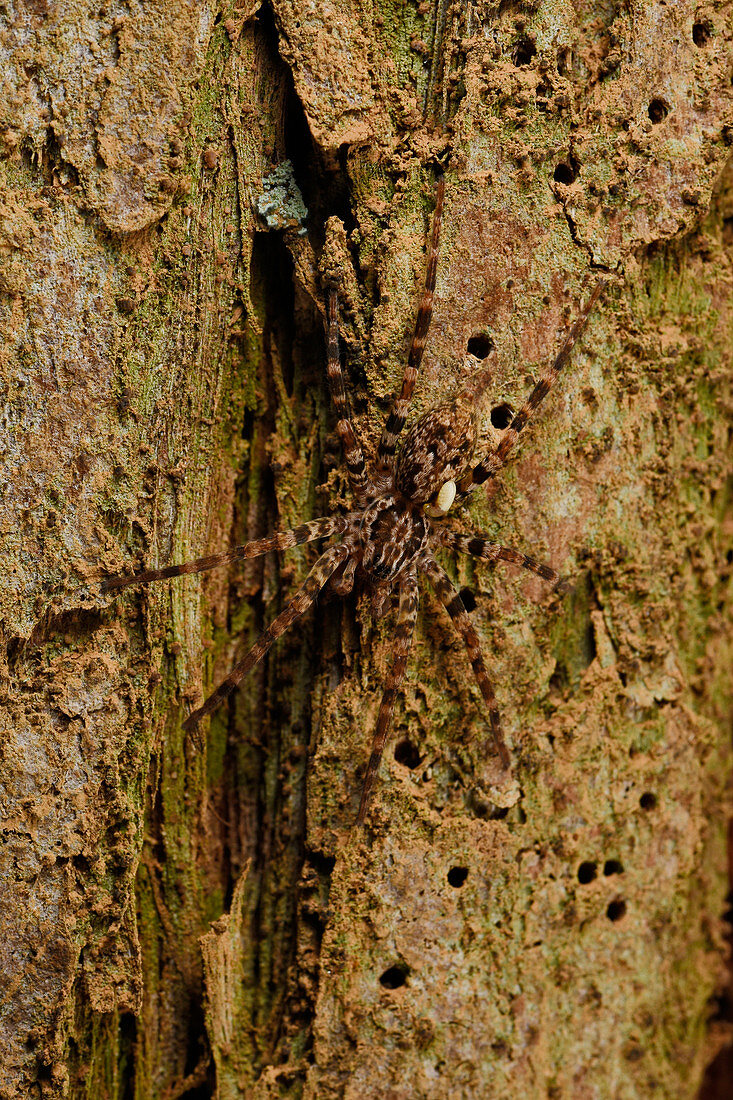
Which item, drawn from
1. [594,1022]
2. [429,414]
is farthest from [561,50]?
[594,1022]

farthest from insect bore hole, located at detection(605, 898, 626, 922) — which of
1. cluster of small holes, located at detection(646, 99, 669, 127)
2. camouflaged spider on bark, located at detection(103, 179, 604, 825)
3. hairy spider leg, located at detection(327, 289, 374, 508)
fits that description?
cluster of small holes, located at detection(646, 99, 669, 127)

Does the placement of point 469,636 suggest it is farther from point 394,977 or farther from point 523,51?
point 523,51

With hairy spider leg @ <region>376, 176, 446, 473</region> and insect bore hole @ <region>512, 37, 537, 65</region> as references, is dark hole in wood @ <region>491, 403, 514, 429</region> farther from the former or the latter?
insect bore hole @ <region>512, 37, 537, 65</region>

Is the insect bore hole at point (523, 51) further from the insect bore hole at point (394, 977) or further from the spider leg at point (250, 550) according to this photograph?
the insect bore hole at point (394, 977)

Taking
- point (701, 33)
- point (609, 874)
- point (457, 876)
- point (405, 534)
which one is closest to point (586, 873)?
point (609, 874)

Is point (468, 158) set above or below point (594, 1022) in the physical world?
above

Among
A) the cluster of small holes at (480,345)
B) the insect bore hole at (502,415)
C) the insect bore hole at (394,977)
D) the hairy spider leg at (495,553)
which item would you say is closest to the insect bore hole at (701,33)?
the cluster of small holes at (480,345)

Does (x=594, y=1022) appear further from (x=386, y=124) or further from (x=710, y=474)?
(x=386, y=124)
